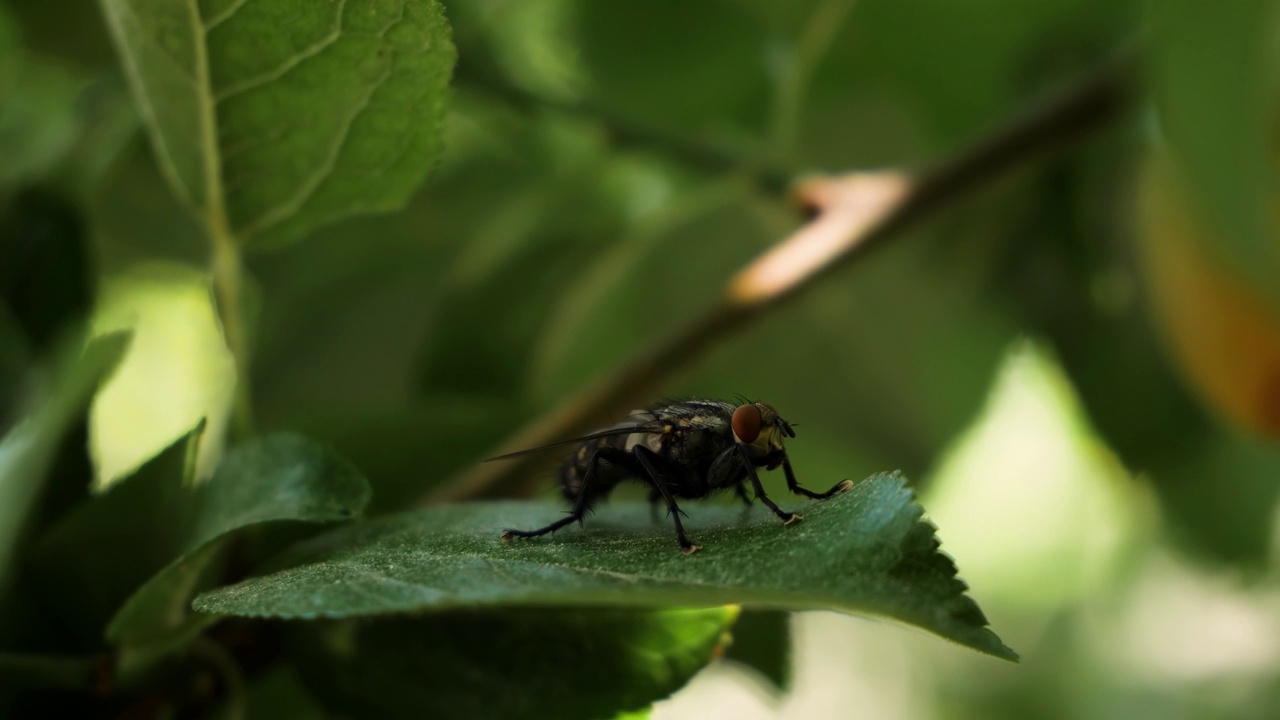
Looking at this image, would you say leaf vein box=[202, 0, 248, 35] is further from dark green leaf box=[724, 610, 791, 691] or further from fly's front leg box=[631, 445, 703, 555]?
dark green leaf box=[724, 610, 791, 691]

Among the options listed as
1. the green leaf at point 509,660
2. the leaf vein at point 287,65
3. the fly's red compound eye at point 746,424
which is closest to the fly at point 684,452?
the fly's red compound eye at point 746,424

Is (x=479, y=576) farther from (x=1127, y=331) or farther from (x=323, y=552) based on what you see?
(x=1127, y=331)

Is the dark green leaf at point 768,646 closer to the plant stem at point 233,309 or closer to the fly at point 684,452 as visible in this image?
the fly at point 684,452

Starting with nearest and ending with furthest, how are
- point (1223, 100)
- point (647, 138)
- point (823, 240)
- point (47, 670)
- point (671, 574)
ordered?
1. point (671, 574)
2. point (47, 670)
3. point (1223, 100)
4. point (823, 240)
5. point (647, 138)

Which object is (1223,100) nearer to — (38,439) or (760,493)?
(760,493)

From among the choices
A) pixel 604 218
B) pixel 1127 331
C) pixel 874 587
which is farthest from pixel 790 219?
pixel 874 587

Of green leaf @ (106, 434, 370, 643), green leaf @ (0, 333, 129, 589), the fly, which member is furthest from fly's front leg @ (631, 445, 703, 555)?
green leaf @ (0, 333, 129, 589)

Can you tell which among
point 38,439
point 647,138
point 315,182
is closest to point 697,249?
point 647,138
